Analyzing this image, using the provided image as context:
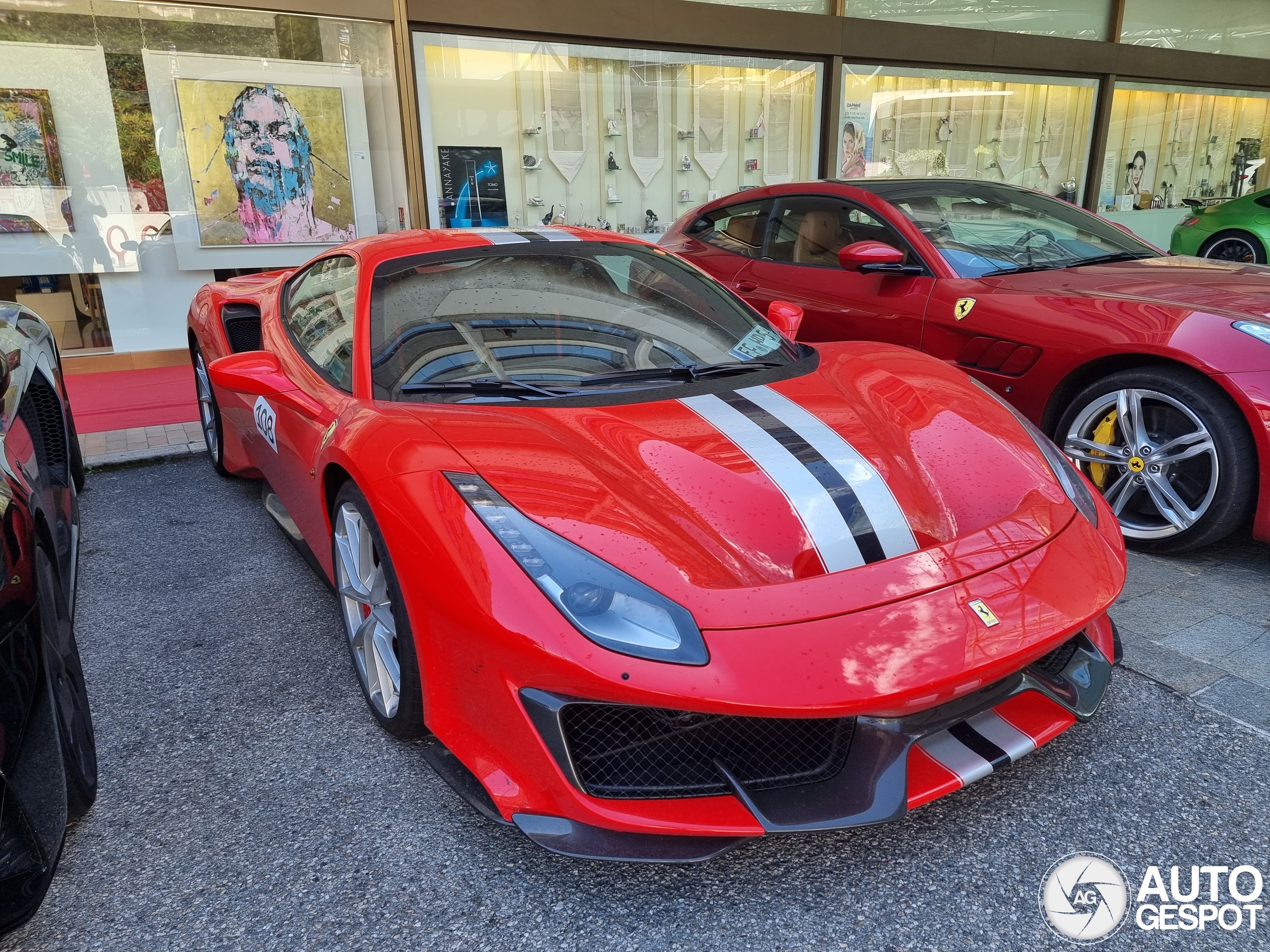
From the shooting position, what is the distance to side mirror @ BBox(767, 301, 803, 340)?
300cm

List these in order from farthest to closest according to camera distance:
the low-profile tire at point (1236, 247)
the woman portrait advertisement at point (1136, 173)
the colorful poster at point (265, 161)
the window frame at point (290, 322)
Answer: the woman portrait advertisement at point (1136, 173) → the low-profile tire at point (1236, 247) → the colorful poster at point (265, 161) → the window frame at point (290, 322)

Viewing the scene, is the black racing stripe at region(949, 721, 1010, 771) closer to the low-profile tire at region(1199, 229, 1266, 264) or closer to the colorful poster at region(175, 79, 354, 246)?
the colorful poster at region(175, 79, 354, 246)

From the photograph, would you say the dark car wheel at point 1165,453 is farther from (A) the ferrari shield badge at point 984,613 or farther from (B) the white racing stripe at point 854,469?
(A) the ferrari shield badge at point 984,613

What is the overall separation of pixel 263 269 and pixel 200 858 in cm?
620

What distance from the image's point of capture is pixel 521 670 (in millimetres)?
1590

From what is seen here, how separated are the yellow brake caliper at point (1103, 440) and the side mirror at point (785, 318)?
4.02 feet

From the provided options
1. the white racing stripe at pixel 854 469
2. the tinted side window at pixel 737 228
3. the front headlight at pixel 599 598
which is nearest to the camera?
the front headlight at pixel 599 598

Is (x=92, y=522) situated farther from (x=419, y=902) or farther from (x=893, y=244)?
(x=893, y=244)

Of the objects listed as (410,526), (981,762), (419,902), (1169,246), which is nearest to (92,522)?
(410,526)

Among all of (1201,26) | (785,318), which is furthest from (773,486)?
(1201,26)

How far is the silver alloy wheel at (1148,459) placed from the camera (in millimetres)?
2992

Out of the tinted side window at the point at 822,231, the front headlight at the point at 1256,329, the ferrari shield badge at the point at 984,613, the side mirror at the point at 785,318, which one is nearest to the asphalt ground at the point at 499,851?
Result: the ferrari shield badge at the point at 984,613

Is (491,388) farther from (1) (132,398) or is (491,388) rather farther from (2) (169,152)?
(2) (169,152)

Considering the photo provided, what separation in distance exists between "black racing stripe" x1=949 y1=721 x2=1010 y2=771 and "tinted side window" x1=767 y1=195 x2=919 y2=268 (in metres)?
2.70
